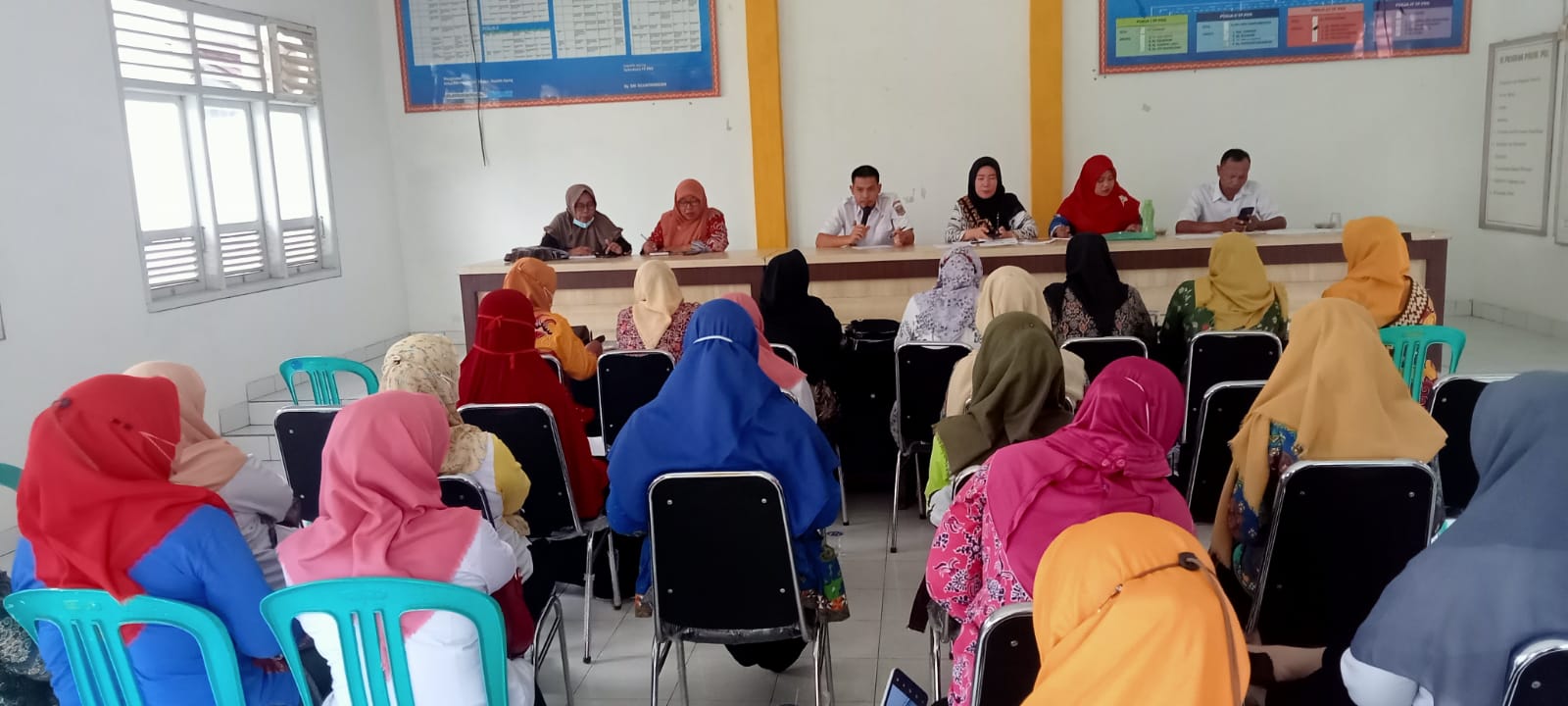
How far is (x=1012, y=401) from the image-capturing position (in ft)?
8.50

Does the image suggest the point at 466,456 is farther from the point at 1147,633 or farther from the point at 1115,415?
the point at 1147,633

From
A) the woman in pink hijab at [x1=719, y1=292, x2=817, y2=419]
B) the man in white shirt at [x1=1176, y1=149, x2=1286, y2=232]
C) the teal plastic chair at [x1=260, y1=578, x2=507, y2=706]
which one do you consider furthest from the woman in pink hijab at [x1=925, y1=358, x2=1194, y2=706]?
the man in white shirt at [x1=1176, y1=149, x2=1286, y2=232]

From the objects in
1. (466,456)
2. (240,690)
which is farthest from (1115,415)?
(240,690)

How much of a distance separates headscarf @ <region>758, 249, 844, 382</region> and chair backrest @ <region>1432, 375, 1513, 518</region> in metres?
1.97

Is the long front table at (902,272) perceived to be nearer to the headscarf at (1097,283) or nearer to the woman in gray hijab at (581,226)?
the headscarf at (1097,283)

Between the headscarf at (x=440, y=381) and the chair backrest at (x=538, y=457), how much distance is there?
19 centimetres

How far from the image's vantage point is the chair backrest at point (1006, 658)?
1509 millimetres

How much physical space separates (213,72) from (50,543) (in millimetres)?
4894

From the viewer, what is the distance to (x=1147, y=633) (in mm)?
1193

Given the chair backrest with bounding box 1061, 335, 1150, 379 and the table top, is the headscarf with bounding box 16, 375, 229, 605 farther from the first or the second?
the table top

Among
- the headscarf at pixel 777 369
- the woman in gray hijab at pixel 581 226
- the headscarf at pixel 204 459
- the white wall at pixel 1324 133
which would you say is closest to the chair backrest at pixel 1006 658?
the headscarf at pixel 204 459

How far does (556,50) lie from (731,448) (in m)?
5.64

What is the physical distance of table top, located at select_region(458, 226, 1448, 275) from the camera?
4.86 m

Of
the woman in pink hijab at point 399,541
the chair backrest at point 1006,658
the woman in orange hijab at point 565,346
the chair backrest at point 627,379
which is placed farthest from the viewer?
the woman in orange hijab at point 565,346
